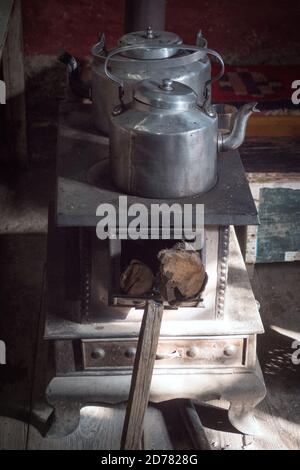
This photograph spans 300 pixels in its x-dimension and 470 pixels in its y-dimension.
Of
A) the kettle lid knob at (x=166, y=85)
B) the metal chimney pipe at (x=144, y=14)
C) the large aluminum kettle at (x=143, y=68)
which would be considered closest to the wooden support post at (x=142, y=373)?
the kettle lid knob at (x=166, y=85)

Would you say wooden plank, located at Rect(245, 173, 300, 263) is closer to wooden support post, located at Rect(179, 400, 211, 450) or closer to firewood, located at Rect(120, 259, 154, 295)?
wooden support post, located at Rect(179, 400, 211, 450)

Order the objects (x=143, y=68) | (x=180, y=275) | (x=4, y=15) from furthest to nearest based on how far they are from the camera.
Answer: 1. (x=4, y=15)
2. (x=143, y=68)
3. (x=180, y=275)

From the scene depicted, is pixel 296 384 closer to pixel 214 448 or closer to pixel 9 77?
pixel 214 448

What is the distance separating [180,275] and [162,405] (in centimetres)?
87

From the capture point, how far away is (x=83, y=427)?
8.86 ft

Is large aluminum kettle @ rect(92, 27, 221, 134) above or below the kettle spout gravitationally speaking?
above

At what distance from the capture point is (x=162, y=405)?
9.25ft

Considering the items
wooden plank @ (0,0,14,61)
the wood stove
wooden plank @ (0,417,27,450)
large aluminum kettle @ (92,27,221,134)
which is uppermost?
wooden plank @ (0,0,14,61)

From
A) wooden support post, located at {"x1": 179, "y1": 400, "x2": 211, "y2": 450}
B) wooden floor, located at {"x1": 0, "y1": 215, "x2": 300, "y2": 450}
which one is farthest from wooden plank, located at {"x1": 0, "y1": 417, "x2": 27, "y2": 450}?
wooden support post, located at {"x1": 179, "y1": 400, "x2": 211, "y2": 450}

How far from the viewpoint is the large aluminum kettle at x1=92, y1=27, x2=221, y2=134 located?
275cm

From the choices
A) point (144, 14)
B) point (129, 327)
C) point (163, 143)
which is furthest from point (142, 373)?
point (144, 14)

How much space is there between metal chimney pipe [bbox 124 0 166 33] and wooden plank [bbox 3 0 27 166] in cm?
86

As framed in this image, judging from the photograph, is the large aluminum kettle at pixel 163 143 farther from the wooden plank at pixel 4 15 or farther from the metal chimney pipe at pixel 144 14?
the metal chimney pipe at pixel 144 14

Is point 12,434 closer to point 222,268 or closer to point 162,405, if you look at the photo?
point 162,405
